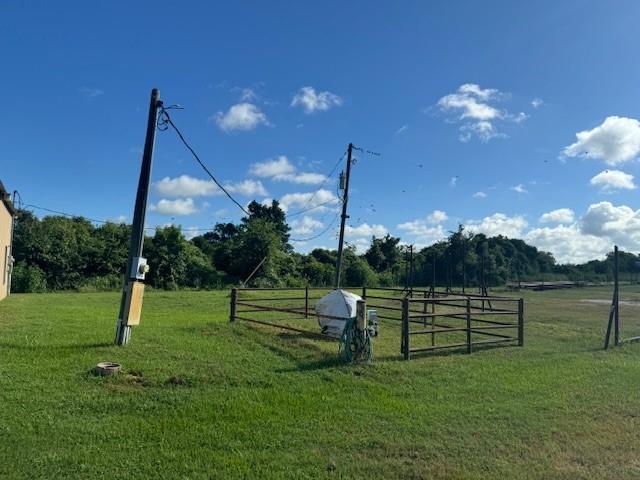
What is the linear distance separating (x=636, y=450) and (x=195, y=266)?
34.1m

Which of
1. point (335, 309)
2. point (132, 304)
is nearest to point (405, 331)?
point (335, 309)

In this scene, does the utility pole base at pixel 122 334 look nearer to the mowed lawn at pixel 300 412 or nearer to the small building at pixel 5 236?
the mowed lawn at pixel 300 412

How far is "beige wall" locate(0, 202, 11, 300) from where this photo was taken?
761 inches

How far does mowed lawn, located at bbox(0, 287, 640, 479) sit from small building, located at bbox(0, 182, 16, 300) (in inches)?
425

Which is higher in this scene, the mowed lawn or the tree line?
the tree line

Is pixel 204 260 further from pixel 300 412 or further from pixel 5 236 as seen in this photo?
pixel 300 412

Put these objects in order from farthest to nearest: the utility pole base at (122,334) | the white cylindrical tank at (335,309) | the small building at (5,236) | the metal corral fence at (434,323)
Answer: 1. the small building at (5,236)
2. the white cylindrical tank at (335,309)
3. the metal corral fence at (434,323)
4. the utility pole base at (122,334)

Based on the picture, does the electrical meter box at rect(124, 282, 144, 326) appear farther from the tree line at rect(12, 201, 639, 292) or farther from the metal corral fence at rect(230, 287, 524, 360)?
the tree line at rect(12, 201, 639, 292)

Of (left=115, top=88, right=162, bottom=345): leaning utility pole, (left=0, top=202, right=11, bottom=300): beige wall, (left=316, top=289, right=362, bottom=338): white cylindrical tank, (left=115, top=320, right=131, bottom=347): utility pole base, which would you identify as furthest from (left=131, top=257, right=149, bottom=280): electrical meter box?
(left=0, top=202, right=11, bottom=300): beige wall

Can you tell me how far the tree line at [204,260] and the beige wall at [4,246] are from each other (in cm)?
551

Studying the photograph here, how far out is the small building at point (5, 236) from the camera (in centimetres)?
1898

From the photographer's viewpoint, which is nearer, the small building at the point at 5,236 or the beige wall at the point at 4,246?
the small building at the point at 5,236

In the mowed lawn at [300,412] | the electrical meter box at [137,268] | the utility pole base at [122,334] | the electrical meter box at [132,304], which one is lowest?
the mowed lawn at [300,412]

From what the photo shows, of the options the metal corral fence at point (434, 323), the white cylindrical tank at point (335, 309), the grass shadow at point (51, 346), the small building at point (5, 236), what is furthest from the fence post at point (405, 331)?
the small building at point (5, 236)
